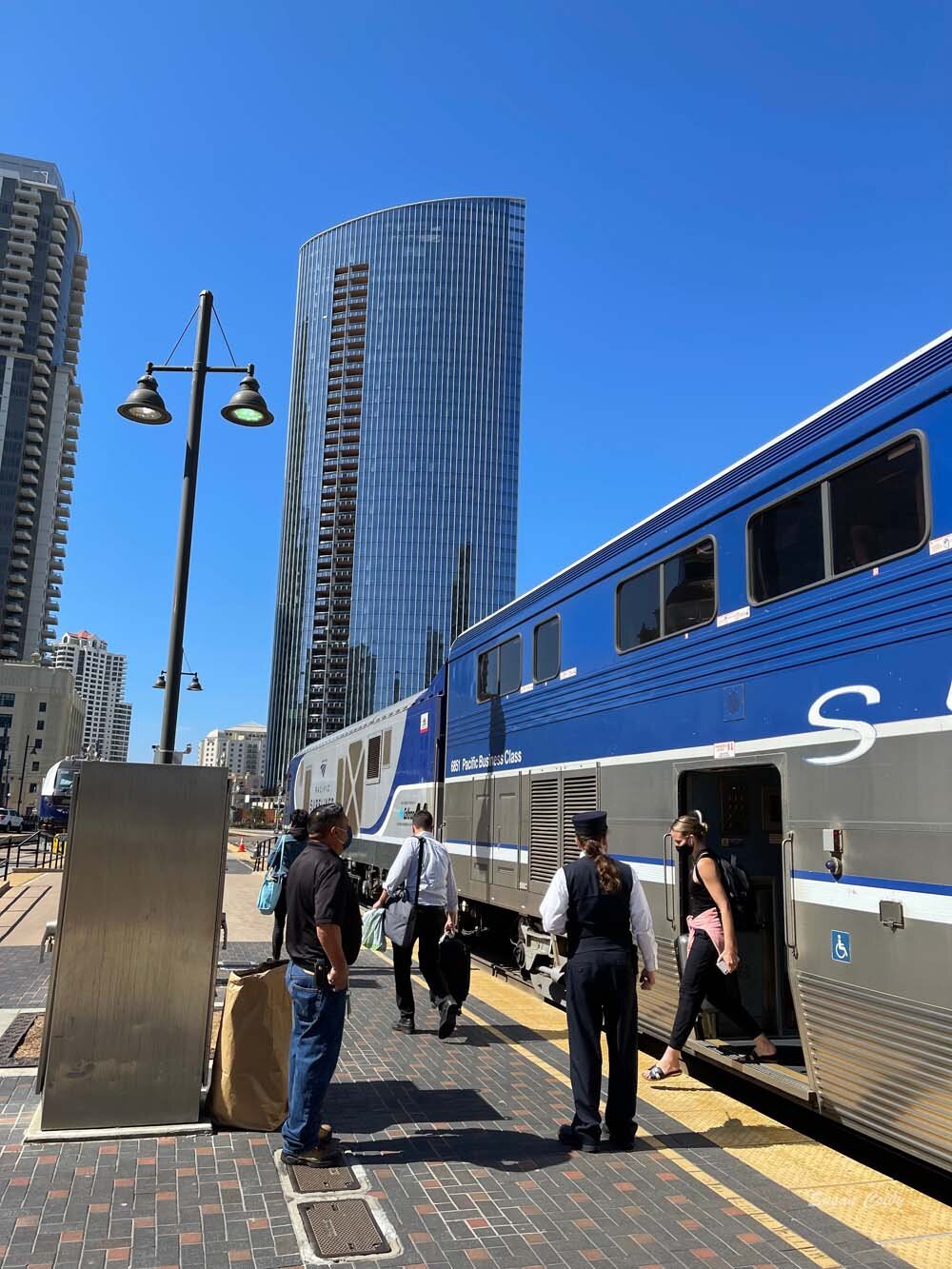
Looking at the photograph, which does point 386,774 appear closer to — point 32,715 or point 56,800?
point 56,800

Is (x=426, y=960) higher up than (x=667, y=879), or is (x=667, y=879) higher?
(x=667, y=879)

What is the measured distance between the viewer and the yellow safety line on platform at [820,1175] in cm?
396

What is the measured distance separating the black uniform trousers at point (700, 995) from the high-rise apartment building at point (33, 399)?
433ft

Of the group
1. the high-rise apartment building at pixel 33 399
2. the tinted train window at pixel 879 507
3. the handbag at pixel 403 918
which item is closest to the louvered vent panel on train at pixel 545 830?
the handbag at pixel 403 918

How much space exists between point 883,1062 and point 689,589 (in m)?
3.32

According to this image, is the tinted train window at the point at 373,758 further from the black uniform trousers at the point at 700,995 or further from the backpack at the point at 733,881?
the black uniform trousers at the point at 700,995

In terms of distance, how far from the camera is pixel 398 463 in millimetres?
124000

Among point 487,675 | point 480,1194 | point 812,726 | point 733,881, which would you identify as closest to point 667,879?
point 733,881

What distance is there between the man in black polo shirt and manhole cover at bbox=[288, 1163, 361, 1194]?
2.0 inches

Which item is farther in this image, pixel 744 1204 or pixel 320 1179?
pixel 320 1179

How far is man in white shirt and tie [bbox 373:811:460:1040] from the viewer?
758 centimetres

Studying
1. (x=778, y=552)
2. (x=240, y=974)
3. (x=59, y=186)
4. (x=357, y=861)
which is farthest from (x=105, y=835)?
(x=59, y=186)

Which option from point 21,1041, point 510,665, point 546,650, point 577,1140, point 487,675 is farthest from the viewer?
point 487,675

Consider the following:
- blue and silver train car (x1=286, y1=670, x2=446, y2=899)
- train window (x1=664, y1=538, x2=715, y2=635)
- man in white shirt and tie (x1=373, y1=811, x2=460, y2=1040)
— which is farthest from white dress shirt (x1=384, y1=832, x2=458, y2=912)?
blue and silver train car (x1=286, y1=670, x2=446, y2=899)
